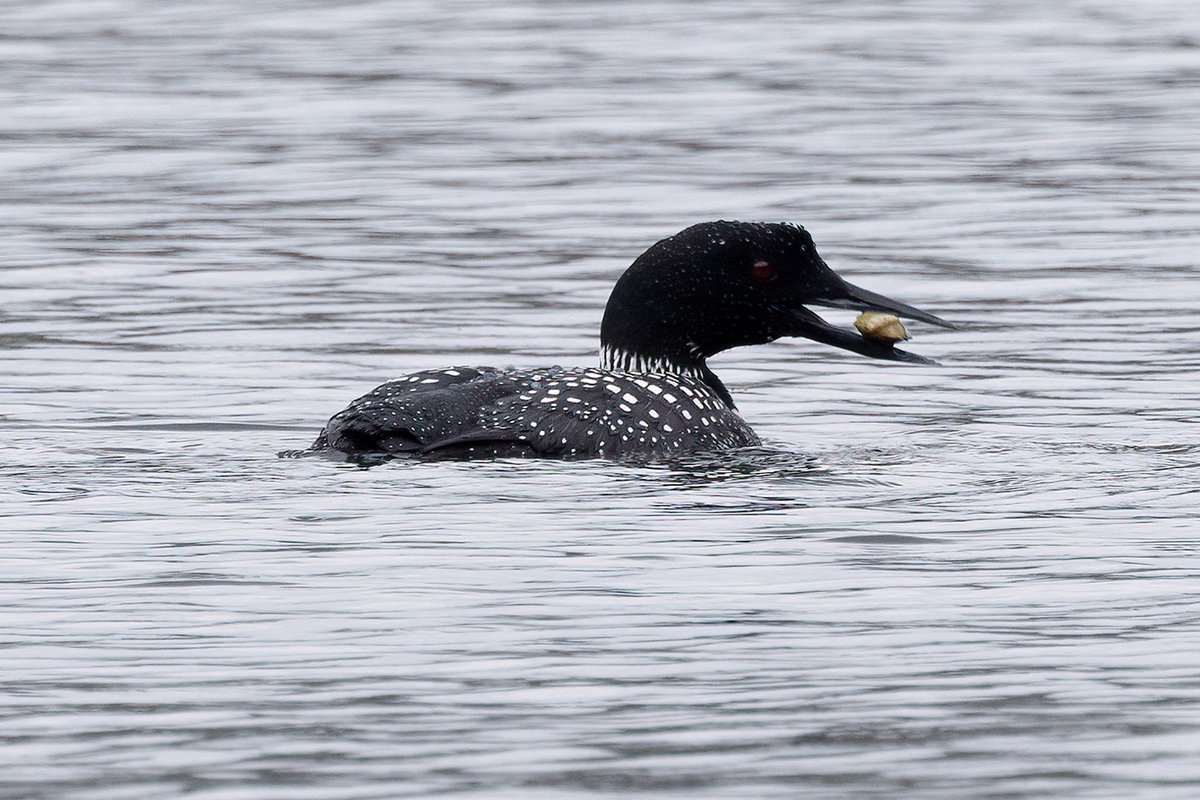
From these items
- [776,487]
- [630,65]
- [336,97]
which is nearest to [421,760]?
[776,487]

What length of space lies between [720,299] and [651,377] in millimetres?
755

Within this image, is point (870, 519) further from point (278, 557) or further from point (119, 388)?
point (119, 388)

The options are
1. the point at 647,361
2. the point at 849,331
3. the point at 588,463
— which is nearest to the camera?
the point at 588,463

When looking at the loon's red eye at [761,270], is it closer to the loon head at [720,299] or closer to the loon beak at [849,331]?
the loon head at [720,299]

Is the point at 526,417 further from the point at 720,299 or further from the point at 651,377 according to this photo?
the point at 720,299

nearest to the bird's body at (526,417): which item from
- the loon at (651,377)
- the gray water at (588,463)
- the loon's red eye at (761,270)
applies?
the loon at (651,377)

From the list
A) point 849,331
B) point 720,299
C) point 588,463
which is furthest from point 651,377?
point 849,331

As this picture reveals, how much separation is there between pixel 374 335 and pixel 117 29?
460 inches

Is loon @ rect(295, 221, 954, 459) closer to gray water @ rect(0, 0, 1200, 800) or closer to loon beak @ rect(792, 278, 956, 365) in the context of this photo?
loon beak @ rect(792, 278, 956, 365)

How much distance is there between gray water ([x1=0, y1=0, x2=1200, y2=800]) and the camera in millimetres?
5254

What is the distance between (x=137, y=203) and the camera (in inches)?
596

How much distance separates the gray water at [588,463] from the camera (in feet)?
17.2

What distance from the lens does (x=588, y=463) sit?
8.13 m

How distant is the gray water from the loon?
16cm
